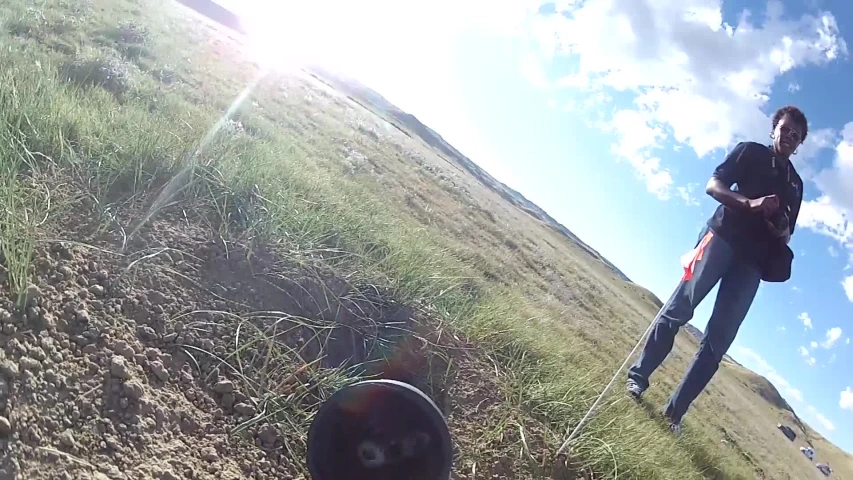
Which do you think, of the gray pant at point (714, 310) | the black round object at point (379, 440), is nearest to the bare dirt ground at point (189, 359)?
the black round object at point (379, 440)

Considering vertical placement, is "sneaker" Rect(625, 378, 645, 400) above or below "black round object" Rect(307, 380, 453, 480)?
above

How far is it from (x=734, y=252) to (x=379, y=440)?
2858mm

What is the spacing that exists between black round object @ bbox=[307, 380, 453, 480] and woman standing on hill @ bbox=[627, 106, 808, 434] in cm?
253

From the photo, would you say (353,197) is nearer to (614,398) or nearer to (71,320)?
(614,398)

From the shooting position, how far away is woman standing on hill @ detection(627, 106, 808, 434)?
3777 millimetres

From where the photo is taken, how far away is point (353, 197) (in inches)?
199

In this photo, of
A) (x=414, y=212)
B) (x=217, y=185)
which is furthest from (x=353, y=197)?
(x=414, y=212)

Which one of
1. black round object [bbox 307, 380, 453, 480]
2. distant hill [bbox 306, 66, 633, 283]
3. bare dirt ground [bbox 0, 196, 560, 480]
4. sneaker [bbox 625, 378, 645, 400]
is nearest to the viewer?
bare dirt ground [bbox 0, 196, 560, 480]

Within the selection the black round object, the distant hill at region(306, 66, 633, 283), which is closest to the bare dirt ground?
the black round object

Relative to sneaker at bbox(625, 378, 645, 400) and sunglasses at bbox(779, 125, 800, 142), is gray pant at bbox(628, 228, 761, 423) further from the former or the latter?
sunglasses at bbox(779, 125, 800, 142)

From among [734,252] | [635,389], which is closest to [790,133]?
[734,252]

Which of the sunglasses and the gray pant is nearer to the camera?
the gray pant

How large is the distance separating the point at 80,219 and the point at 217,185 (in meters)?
0.80

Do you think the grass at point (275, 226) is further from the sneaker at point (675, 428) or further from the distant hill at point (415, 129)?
the distant hill at point (415, 129)
